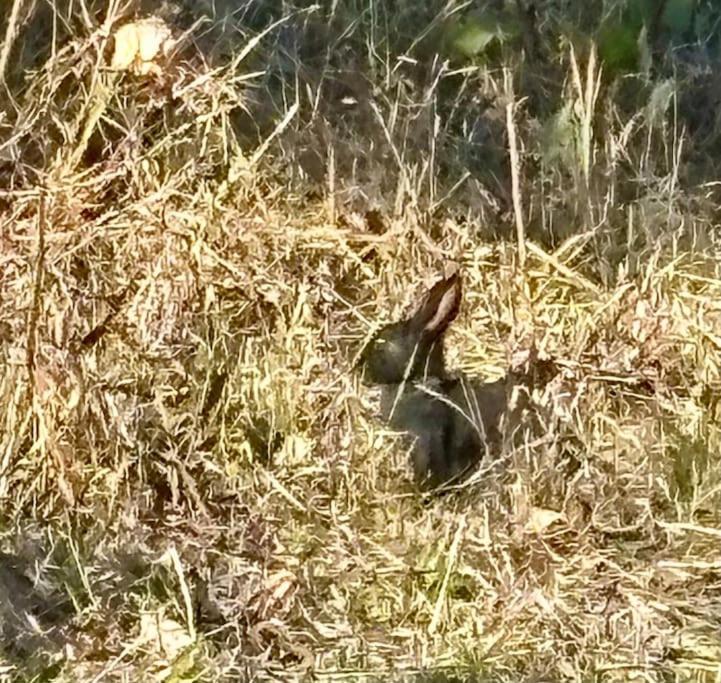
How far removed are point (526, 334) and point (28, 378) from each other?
0.79 m

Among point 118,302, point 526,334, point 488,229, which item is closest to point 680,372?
point 526,334

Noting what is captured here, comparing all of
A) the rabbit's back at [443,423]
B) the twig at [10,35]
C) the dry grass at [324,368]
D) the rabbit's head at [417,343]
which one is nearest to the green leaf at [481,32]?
the dry grass at [324,368]

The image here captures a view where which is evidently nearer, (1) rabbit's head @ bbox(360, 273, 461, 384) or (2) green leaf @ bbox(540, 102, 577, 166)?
(1) rabbit's head @ bbox(360, 273, 461, 384)

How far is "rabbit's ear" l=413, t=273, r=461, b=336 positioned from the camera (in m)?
2.30

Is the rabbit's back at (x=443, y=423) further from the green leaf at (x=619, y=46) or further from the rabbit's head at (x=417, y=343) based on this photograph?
the green leaf at (x=619, y=46)

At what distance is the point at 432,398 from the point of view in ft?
7.31

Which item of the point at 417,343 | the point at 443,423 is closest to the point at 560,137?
the point at 417,343

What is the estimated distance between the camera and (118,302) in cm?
228

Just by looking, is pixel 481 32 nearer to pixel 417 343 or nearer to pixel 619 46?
pixel 619 46

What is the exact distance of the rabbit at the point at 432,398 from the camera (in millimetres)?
2193

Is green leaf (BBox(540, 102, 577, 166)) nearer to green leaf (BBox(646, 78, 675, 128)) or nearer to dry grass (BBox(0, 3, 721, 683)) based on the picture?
dry grass (BBox(0, 3, 721, 683))

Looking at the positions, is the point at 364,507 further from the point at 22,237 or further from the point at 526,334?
the point at 22,237

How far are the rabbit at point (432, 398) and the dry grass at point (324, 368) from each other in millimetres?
31

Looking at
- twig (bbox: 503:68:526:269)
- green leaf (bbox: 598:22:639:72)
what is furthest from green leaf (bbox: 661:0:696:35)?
twig (bbox: 503:68:526:269)
